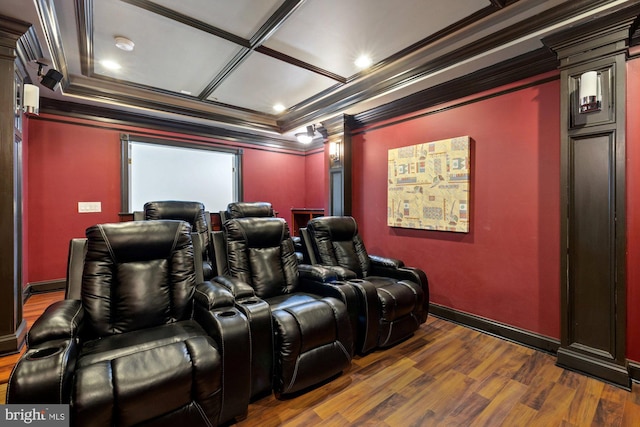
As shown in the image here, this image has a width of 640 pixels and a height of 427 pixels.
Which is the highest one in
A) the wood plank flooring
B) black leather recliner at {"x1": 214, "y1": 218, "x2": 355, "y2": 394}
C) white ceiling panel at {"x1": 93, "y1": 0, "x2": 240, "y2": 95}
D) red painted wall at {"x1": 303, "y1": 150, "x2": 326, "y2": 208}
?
white ceiling panel at {"x1": 93, "y1": 0, "x2": 240, "y2": 95}

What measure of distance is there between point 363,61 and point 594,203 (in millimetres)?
2370

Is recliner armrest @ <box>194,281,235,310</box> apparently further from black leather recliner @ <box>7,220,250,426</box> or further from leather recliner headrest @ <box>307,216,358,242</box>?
leather recliner headrest @ <box>307,216,358,242</box>

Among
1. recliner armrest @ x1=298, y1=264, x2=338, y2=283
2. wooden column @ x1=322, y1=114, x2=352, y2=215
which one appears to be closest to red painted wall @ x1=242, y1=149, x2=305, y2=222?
wooden column @ x1=322, y1=114, x2=352, y2=215

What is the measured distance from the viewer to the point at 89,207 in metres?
4.15

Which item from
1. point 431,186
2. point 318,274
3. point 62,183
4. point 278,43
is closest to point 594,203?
point 431,186

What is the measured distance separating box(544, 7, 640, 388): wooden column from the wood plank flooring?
27 centimetres

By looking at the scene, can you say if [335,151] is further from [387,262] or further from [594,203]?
[594,203]

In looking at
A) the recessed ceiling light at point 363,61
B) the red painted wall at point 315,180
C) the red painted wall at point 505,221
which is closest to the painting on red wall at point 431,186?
the red painted wall at point 505,221

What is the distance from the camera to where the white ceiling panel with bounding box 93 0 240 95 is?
2375mm

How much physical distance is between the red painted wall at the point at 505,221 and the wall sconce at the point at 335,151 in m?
1.15

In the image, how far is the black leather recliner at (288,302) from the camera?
73.9 inches

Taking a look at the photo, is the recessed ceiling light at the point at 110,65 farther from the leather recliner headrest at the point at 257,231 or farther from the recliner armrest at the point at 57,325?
the recliner armrest at the point at 57,325

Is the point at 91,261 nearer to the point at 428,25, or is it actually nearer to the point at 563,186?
the point at 428,25

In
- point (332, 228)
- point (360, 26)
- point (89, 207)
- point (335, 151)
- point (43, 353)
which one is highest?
point (360, 26)
